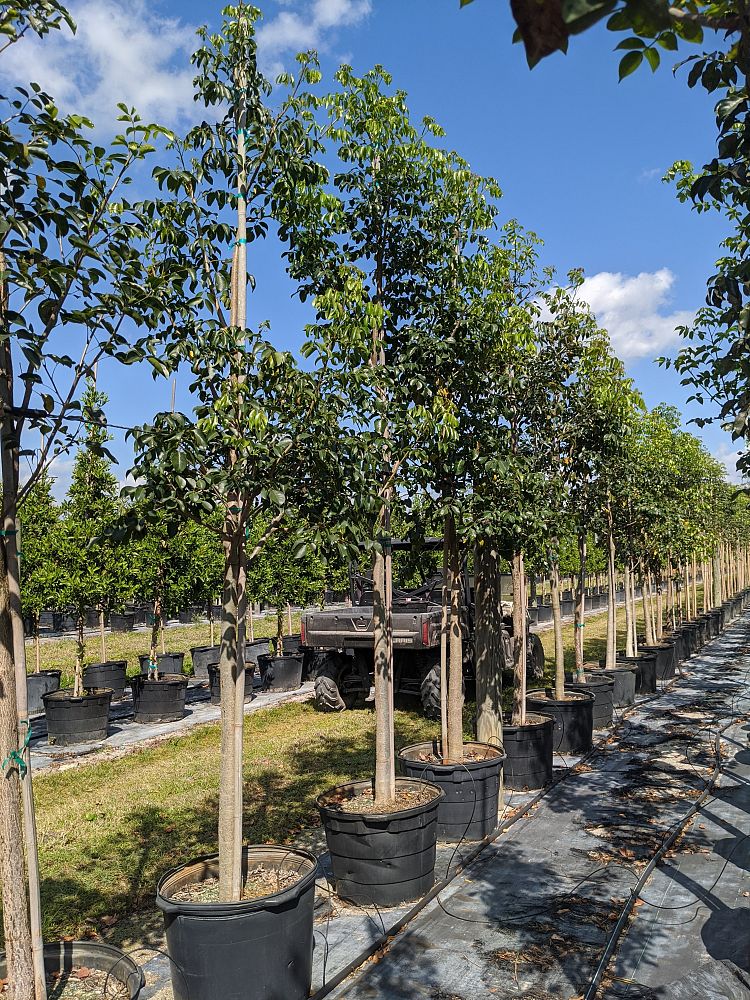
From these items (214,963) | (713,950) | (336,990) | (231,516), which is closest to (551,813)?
(713,950)

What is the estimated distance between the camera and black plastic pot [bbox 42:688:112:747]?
1001 cm

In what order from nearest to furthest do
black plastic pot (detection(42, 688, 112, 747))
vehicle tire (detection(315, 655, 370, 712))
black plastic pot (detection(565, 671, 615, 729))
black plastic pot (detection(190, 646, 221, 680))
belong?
1. black plastic pot (detection(565, 671, 615, 729))
2. black plastic pot (detection(42, 688, 112, 747))
3. vehicle tire (detection(315, 655, 370, 712))
4. black plastic pot (detection(190, 646, 221, 680))

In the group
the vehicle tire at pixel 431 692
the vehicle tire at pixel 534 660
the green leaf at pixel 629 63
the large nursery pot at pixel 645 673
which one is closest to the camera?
the green leaf at pixel 629 63

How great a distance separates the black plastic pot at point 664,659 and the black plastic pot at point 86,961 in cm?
1169

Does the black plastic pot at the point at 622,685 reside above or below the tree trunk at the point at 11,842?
below

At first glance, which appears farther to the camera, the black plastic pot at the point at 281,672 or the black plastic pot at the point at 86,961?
the black plastic pot at the point at 281,672

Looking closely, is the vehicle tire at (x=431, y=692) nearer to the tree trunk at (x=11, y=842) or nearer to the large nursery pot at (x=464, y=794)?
the large nursery pot at (x=464, y=794)

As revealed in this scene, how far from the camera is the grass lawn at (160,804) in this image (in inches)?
203

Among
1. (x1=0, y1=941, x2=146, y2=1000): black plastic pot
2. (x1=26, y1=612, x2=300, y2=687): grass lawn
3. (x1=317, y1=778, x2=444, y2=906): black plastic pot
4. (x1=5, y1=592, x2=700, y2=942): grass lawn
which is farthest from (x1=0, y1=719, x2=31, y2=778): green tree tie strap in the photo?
(x1=26, y1=612, x2=300, y2=687): grass lawn

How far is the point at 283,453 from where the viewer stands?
3.54 meters

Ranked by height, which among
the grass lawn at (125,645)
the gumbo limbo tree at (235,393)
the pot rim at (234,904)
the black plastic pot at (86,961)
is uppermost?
the gumbo limbo tree at (235,393)

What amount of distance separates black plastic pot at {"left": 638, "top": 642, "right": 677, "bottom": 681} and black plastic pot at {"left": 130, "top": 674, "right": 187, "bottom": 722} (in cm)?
825

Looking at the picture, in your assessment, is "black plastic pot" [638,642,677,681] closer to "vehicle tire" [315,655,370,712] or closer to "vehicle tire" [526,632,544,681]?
"vehicle tire" [526,632,544,681]

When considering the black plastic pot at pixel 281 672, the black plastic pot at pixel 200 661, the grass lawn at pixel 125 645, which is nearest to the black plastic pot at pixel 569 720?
the black plastic pot at pixel 281 672
